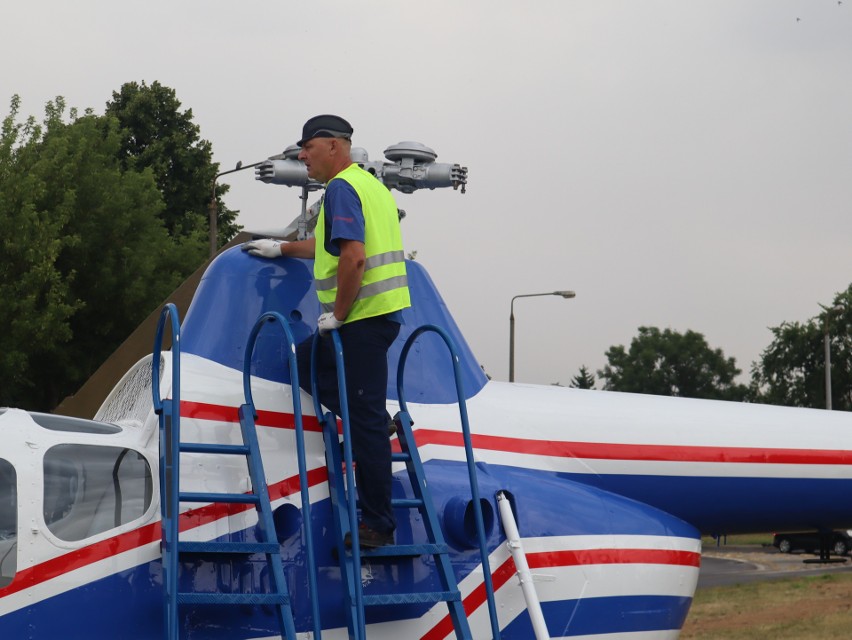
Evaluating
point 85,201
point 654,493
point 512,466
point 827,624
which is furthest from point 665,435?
point 85,201

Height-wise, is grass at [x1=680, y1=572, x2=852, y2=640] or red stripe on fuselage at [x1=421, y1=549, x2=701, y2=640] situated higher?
red stripe on fuselage at [x1=421, y1=549, x2=701, y2=640]

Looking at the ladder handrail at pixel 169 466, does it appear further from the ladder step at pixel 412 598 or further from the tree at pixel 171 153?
the tree at pixel 171 153

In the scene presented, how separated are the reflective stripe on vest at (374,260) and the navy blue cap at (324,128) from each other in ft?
0.69

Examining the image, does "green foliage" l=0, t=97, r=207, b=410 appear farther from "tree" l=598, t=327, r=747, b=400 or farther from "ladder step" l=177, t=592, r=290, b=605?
"tree" l=598, t=327, r=747, b=400

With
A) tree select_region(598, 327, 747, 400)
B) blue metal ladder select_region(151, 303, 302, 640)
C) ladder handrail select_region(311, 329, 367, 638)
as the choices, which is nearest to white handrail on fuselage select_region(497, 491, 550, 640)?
ladder handrail select_region(311, 329, 367, 638)

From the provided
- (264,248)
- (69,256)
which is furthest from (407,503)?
(69,256)

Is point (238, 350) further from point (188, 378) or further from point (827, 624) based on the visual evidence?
point (827, 624)

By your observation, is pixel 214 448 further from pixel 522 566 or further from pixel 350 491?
pixel 522 566

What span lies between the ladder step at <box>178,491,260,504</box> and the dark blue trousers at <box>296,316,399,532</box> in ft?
1.81

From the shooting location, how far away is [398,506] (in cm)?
566

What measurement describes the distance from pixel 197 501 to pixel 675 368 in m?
107

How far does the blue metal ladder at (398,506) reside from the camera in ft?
16.9

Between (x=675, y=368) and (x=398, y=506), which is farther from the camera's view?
(x=675, y=368)

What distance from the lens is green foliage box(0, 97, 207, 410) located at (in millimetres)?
22094
